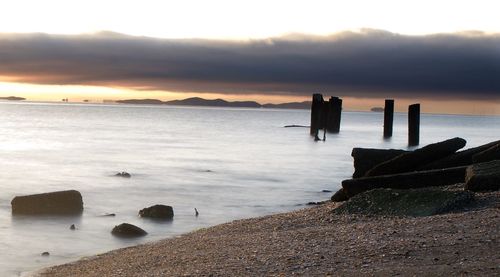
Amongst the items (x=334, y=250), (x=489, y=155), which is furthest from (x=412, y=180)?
(x=334, y=250)

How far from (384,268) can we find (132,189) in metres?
13.8

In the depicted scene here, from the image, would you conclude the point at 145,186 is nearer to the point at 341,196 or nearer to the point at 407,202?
the point at 341,196

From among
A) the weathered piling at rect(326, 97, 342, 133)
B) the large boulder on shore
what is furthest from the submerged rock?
the weathered piling at rect(326, 97, 342, 133)

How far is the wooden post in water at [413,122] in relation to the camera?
109 ft

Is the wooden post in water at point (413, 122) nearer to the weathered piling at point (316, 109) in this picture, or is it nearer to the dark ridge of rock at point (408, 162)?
the weathered piling at point (316, 109)

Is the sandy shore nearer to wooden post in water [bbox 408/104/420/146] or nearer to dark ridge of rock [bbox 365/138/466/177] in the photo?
dark ridge of rock [bbox 365/138/466/177]

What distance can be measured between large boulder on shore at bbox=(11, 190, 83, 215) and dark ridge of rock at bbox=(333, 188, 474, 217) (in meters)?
6.54

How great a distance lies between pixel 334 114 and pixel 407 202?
3673 cm

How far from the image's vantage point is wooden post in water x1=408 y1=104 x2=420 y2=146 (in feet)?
109

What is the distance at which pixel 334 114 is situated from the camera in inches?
1790

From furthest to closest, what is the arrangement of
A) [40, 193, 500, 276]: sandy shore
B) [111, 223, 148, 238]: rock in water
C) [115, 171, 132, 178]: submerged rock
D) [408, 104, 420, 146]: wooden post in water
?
1. [408, 104, 420, 146]: wooden post in water
2. [115, 171, 132, 178]: submerged rock
3. [111, 223, 148, 238]: rock in water
4. [40, 193, 500, 276]: sandy shore

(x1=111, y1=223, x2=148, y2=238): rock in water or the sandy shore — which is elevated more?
the sandy shore

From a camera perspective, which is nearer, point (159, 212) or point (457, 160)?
point (457, 160)

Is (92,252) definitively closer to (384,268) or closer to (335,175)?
(384,268)
